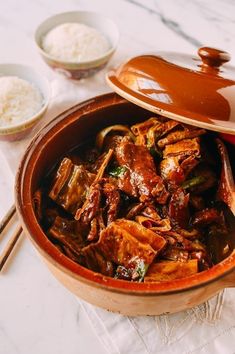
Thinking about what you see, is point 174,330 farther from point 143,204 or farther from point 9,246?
point 9,246

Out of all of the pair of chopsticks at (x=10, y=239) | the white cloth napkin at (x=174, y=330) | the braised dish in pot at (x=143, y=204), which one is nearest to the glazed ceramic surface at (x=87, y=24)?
the braised dish in pot at (x=143, y=204)

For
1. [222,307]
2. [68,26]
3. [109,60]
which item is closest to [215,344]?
[222,307]

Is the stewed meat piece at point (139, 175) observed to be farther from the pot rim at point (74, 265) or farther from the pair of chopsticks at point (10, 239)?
the pair of chopsticks at point (10, 239)

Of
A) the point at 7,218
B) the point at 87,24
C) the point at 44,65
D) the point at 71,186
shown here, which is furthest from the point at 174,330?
the point at 87,24

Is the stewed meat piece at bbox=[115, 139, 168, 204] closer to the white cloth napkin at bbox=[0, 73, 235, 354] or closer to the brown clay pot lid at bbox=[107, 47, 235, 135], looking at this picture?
the brown clay pot lid at bbox=[107, 47, 235, 135]

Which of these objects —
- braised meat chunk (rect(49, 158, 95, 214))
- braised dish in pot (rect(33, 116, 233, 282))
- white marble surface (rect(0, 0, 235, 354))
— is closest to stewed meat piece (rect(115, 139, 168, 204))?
braised dish in pot (rect(33, 116, 233, 282))
